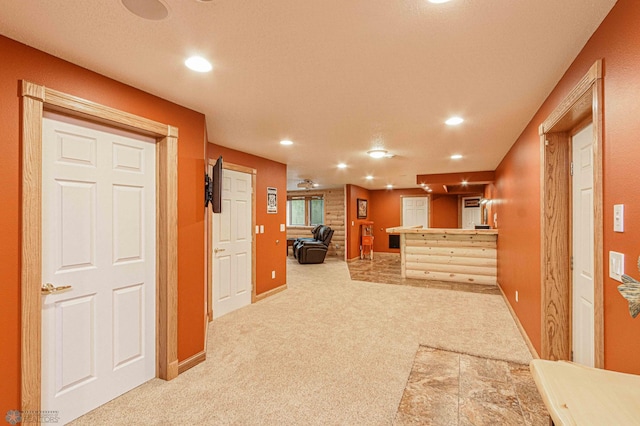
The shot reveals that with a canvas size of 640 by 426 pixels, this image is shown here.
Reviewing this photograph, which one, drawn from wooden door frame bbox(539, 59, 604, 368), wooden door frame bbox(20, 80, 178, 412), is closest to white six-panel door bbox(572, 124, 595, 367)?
wooden door frame bbox(539, 59, 604, 368)

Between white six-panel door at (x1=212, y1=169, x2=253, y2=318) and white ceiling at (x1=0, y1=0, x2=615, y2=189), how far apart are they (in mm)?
1276

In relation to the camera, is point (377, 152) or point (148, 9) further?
point (377, 152)

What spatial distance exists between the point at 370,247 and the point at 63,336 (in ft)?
27.1

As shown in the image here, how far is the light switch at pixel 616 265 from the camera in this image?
129 centimetres

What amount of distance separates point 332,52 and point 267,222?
3.49m

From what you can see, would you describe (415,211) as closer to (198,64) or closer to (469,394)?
(469,394)

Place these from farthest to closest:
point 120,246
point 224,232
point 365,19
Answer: point 224,232, point 120,246, point 365,19

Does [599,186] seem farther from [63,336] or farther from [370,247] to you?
[370,247]

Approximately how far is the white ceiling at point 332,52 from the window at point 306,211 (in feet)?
23.0

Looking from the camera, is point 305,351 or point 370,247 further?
point 370,247

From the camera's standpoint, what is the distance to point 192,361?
2.64 m

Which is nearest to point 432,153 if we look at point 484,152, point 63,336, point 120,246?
point 484,152

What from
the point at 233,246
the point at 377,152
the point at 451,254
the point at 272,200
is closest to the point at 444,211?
the point at 451,254

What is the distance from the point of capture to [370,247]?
9.52 meters
